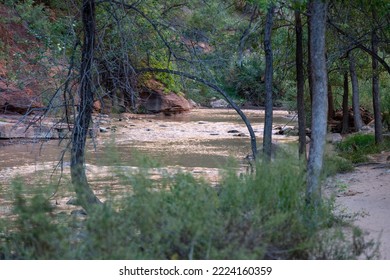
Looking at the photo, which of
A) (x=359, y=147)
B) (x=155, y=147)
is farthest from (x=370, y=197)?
(x=155, y=147)

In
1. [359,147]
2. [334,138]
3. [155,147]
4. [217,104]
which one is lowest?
[155,147]

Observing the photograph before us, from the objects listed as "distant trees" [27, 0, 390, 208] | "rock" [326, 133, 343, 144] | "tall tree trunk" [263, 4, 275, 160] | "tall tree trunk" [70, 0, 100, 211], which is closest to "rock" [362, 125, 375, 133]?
"rock" [326, 133, 343, 144]

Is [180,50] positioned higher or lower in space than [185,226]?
higher

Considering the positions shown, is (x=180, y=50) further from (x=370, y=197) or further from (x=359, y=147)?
(x=359, y=147)

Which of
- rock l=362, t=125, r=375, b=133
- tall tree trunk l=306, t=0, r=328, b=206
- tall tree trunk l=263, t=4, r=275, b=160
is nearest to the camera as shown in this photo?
tall tree trunk l=306, t=0, r=328, b=206

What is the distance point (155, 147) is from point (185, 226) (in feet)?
63.0

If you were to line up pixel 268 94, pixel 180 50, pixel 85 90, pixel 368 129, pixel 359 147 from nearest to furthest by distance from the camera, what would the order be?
pixel 85 90 → pixel 268 94 → pixel 180 50 → pixel 359 147 → pixel 368 129

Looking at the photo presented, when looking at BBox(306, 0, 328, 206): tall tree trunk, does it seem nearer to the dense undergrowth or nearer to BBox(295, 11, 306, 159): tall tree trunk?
the dense undergrowth

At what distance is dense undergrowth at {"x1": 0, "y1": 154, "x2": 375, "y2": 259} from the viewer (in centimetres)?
496

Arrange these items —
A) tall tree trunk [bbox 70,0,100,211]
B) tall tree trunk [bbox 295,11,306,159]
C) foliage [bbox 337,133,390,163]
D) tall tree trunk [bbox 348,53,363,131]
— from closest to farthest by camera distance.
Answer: tall tree trunk [bbox 70,0,100,211], tall tree trunk [bbox 295,11,306,159], foliage [bbox 337,133,390,163], tall tree trunk [bbox 348,53,363,131]

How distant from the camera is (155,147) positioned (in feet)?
79.3

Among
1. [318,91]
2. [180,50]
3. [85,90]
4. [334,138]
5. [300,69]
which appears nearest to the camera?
[318,91]

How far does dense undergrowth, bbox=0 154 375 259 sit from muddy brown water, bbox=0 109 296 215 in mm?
6166

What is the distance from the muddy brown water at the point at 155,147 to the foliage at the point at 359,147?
10.9 feet
